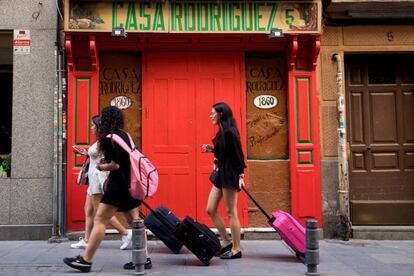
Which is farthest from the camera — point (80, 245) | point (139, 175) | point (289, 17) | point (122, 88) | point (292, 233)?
point (122, 88)

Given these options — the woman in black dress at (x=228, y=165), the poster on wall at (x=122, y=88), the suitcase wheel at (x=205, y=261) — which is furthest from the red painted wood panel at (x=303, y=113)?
the suitcase wheel at (x=205, y=261)

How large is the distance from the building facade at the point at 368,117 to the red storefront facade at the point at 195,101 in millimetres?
334

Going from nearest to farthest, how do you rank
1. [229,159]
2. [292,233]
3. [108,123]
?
[108,123] < [292,233] < [229,159]

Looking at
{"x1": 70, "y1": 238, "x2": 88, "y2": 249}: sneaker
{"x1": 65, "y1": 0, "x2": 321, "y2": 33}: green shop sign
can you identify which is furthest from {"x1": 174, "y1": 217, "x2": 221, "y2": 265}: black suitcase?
{"x1": 65, "y1": 0, "x2": 321, "y2": 33}: green shop sign

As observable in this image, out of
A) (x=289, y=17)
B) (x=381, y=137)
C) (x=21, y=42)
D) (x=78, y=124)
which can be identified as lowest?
(x=381, y=137)

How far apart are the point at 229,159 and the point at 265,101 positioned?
2459 millimetres

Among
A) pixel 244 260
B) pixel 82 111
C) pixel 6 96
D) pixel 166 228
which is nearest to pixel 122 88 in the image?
pixel 82 111

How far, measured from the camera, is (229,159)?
21.6 ft

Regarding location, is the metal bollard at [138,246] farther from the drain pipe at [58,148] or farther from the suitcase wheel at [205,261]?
the drain pipe at [58,148]

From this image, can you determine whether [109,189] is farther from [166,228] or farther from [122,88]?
[122,88]

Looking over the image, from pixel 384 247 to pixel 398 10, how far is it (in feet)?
13.3

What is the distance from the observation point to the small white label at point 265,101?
8742 millimetres

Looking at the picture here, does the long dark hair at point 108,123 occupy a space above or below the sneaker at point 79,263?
above

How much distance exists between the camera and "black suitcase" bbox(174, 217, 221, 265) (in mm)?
6266
